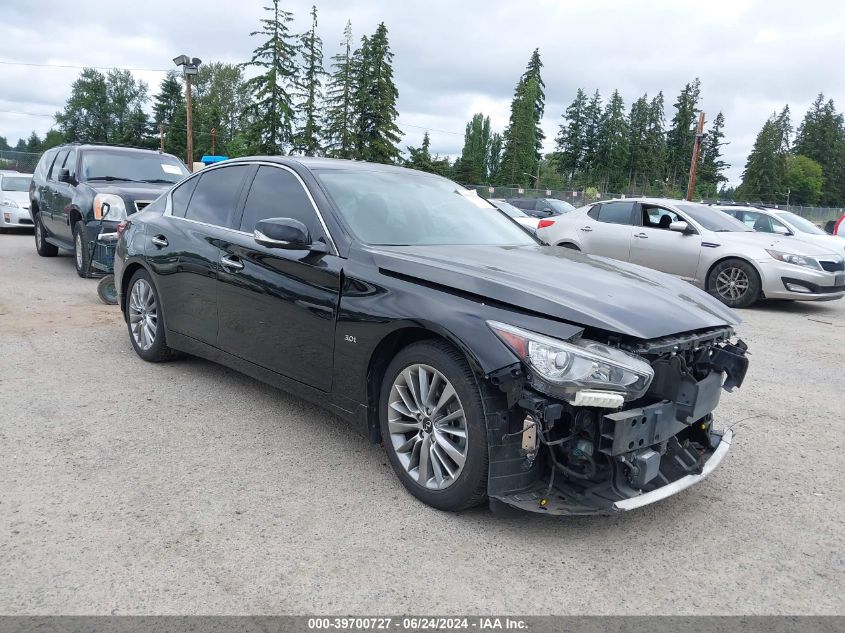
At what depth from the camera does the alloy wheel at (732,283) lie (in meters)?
10.1

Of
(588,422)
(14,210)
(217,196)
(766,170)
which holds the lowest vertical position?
(14,210)

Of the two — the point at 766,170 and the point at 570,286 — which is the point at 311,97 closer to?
the point at 570,286

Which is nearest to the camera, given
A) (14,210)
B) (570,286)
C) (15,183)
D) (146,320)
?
(570,286)

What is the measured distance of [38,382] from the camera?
197 inches

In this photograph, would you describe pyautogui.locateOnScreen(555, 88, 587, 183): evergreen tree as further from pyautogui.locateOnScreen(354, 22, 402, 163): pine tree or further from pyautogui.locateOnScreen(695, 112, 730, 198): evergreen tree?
pyautogui.locateOnScreen(354, 22, 402, 163): pine tree

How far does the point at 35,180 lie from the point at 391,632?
40.0 feet

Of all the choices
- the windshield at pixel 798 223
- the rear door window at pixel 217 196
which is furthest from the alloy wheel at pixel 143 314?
the windshield at pixel 798 223

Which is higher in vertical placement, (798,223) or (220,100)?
(220,100)

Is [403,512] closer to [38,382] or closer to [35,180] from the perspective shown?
[38,382]

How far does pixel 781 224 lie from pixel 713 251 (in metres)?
4.63

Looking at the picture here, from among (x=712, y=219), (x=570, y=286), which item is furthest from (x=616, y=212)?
(x=570, y=286)

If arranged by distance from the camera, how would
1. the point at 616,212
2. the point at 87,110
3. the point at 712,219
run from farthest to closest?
1. the point at 87,110
2. the point at 616,212
3. the point at 712,219

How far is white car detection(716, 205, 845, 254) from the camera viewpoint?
1358cm

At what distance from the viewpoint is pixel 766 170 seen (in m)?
104
